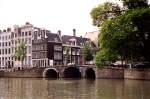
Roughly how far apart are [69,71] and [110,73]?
44.8 feet

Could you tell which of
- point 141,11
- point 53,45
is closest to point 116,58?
point 141,11

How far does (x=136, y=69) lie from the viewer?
58.4m

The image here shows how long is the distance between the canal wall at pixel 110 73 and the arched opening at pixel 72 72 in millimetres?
8164

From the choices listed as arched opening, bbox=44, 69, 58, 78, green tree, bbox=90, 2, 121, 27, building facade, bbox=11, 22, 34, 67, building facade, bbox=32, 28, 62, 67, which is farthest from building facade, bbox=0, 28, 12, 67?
green tree, bbox=90, 2, 121, 27

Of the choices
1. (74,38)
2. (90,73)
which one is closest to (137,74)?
(90,73)

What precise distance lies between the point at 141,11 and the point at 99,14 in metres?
5.45

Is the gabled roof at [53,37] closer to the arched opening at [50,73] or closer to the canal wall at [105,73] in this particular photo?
the arched opening at [50,73]

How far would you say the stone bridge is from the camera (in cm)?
7238

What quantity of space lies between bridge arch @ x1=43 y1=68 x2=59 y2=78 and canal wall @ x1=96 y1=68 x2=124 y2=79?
10.3 meters

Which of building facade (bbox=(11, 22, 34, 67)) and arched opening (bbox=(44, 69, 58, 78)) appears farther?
building facade (bbox=(11, 22, 34, 67))

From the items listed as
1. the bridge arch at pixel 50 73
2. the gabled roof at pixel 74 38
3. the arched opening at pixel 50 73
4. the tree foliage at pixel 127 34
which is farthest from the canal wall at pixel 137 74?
the gabled roof at pixel 74 38

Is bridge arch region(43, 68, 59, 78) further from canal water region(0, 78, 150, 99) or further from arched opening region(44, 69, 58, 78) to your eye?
canal water region(0, 78, 150, 99)

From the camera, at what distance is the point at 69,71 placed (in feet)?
253

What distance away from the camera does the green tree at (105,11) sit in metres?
49.4
